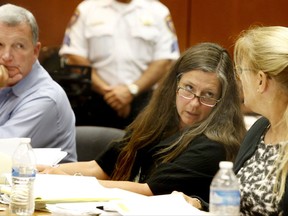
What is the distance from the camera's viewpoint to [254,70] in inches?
115

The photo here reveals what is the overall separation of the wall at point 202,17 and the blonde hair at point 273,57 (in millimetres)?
3032

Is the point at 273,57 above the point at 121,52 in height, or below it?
above

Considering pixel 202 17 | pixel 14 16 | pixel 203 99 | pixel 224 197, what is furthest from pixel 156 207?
pixel 202 17

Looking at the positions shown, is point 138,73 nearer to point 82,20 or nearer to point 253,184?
point 82,20

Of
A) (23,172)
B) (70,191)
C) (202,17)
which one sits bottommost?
(202,17)

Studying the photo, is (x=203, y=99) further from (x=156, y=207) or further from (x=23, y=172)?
(x=23, y=172)

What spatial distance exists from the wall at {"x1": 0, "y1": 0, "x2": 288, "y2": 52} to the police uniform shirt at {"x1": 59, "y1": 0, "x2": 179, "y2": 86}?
59 centimetres

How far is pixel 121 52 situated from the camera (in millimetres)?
5750

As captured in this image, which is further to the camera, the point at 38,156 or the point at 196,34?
the point at 196,34

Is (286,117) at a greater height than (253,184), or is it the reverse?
(286,117)

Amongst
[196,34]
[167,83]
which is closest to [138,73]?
[196,34]

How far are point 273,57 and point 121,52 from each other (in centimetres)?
297

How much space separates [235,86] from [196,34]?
2.93m

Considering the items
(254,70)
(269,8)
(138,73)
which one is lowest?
(138,73)
